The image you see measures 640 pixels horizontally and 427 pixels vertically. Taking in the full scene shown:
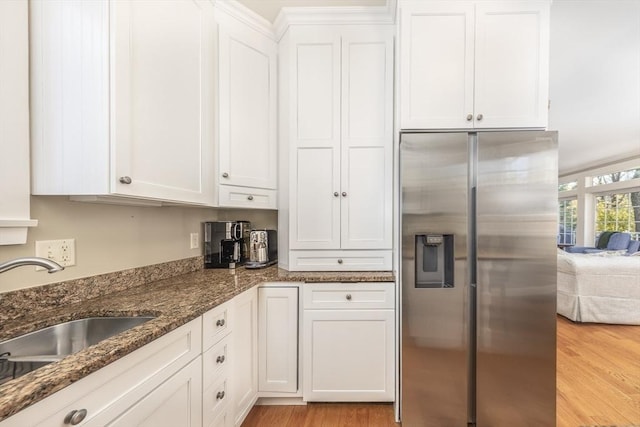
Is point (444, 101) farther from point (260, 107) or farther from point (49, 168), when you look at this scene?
point (49, 168)

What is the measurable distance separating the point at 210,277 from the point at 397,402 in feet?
4.45

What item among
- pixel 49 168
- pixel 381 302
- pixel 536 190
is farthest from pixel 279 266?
pixel 536 190

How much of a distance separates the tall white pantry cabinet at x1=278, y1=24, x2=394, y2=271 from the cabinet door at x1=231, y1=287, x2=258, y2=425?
0.45m

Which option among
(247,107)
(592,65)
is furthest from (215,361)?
(592,65)

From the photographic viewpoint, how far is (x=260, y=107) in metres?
2.12

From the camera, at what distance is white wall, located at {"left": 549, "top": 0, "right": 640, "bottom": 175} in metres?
2.09

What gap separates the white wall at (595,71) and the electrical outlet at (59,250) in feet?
10.1

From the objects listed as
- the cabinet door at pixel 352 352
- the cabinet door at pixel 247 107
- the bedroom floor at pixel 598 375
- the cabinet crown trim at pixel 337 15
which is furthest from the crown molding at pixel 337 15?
the bedroom floor at pixel 598 375

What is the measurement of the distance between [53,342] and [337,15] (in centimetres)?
230

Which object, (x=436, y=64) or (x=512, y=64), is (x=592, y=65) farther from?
(x=436, y=64)

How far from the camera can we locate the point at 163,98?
1406mm

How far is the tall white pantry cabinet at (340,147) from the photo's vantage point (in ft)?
6.75

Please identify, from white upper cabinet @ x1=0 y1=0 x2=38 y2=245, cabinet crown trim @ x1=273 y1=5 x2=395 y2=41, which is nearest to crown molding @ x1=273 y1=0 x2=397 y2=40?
cabinet crown trim @ x1=273 y1=5 x2=395 y2=41

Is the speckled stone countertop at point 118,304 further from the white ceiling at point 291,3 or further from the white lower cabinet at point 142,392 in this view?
the white ceiling at point 291,3
